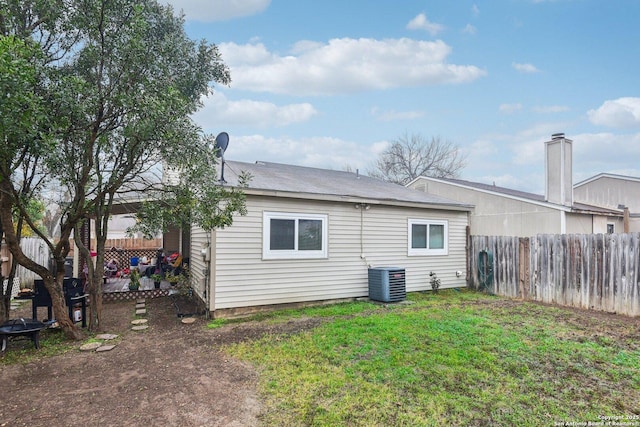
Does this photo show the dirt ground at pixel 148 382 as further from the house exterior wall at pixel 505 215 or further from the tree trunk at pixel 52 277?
the house exterior wall at pixel 505 215

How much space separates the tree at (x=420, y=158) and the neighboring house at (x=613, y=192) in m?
10.5

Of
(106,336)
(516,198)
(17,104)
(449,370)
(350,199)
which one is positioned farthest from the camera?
(516,198)

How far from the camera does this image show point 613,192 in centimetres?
1648

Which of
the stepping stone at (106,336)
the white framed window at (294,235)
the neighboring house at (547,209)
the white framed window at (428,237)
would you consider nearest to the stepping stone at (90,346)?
the stepping stone at (106,336)

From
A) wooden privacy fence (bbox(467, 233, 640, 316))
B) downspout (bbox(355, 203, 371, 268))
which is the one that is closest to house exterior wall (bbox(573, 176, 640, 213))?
wooden privacy fence (bbox(467, 233, 640, 316))

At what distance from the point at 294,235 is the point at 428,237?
13.3 feet

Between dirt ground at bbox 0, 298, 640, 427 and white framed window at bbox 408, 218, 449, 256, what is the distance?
384cm

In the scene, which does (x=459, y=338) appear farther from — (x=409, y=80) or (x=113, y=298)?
(x=409, y=80)

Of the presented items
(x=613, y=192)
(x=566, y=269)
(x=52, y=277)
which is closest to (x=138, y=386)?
(x=52, y=277)

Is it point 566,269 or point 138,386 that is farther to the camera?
point 566,269

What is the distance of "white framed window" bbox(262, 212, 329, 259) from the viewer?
6.95m

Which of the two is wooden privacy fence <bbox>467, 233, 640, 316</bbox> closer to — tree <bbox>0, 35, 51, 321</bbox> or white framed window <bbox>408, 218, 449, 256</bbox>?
white framed window <bbox>408, 218, 449, 256</bbox>

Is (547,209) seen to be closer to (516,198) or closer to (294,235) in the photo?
(516,198)

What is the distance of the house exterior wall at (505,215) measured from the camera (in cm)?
1095
